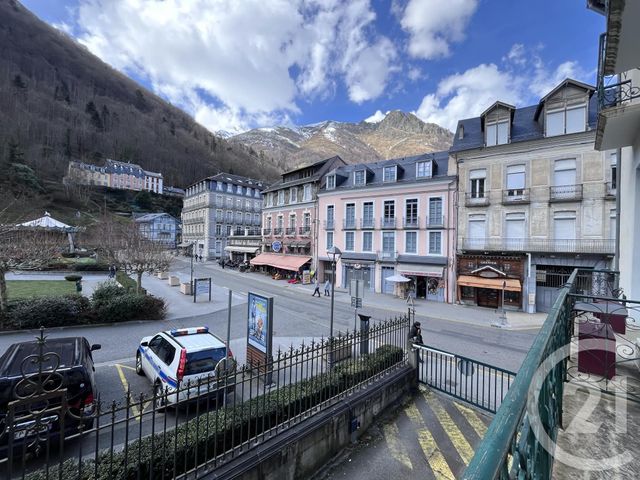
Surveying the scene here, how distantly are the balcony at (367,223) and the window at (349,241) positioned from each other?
4.14 feet

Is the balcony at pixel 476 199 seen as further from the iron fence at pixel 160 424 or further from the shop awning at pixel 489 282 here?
the iron fence at pixel 160 424

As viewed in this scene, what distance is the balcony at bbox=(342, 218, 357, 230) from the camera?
89.7 feet

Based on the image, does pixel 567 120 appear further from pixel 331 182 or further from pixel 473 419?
pixel 473 419

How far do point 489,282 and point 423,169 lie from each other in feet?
32.3

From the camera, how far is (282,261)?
1307 inches

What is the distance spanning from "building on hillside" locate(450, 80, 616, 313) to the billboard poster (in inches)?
638

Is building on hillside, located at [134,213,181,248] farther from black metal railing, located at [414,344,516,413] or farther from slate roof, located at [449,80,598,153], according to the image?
black metal railing, located at [414,344,516,413]

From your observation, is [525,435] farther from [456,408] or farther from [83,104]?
[83,104]

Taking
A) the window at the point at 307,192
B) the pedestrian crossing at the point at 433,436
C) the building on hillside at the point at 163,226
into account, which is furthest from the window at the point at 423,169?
the building on hillside at the point at 163,226

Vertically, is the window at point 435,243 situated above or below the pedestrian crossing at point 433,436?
above

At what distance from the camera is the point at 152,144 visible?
412 feet

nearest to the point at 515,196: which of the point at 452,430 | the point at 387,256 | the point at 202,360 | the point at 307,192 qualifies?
the point at 387,256

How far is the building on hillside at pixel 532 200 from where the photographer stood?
17.2 m

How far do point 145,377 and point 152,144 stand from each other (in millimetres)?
141226
